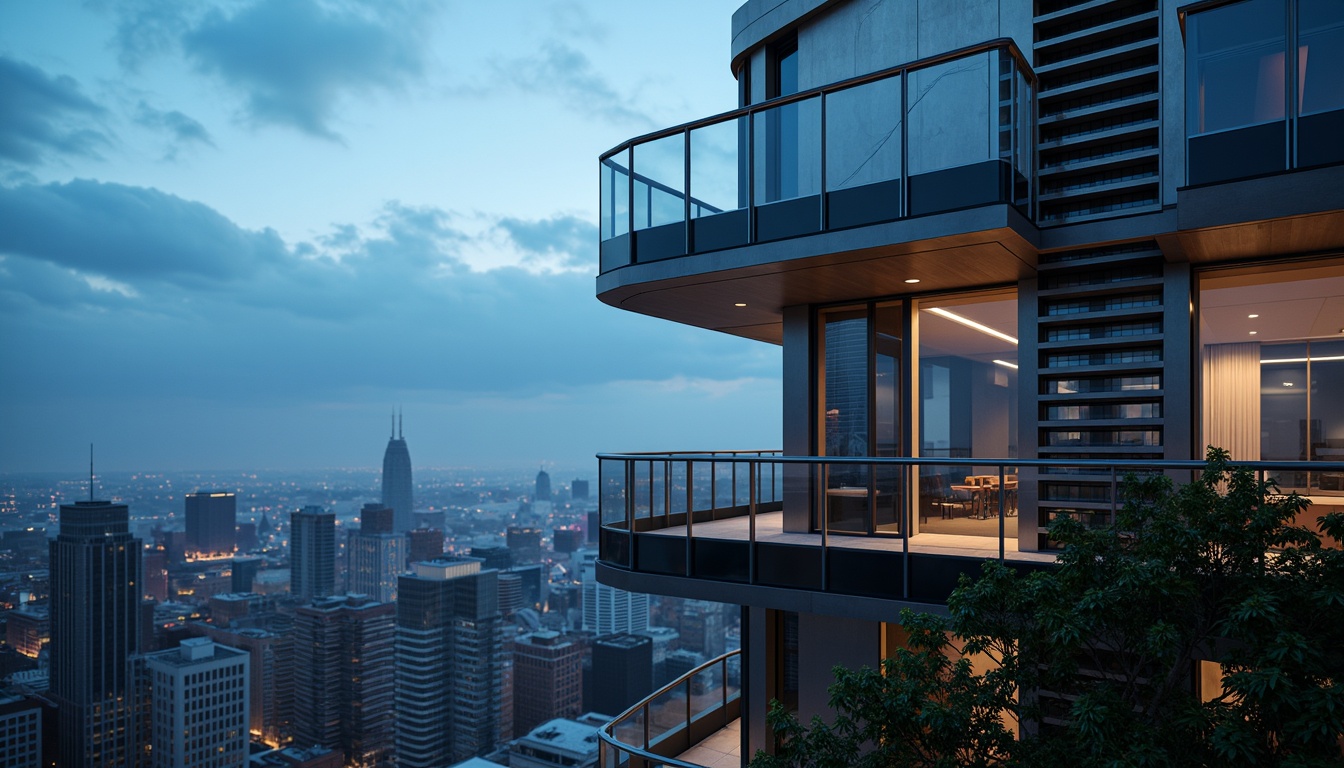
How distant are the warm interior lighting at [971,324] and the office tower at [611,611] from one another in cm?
5983

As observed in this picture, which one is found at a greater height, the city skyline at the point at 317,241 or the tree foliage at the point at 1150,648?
the city skyline at the point at 317,241

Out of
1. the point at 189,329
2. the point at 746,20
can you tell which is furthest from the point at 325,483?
the point at 746,20

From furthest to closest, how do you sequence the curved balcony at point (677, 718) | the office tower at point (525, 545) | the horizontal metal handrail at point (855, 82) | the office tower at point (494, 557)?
the office tower at point (525, 545) < the office tower at point (494, 557) < the curved balcony at point (677, 718) < the horizontal metal handrail at point (855, 82)

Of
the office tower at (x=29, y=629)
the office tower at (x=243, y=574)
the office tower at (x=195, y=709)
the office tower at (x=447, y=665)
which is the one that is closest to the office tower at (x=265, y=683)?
the office tower at (x=447, y=665)

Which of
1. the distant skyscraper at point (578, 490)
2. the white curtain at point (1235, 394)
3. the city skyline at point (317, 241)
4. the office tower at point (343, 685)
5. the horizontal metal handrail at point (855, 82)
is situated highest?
the city skyline at point (317, 241)

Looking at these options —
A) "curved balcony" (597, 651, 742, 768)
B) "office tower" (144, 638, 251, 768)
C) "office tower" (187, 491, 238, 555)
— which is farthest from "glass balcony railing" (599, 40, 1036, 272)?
"office tower" (187, 491, 238, 555)

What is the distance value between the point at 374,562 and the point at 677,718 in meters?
90.1

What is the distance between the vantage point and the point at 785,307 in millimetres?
10859

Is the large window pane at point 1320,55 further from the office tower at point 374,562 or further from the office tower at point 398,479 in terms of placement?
the office tower at point 398,479

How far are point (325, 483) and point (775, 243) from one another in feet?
379

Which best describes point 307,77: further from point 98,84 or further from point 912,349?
point 912,349

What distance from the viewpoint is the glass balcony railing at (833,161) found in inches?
310

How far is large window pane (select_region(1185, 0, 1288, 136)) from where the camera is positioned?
21.7 ft

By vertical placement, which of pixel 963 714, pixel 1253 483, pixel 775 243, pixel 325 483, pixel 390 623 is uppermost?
pixel 775 243
